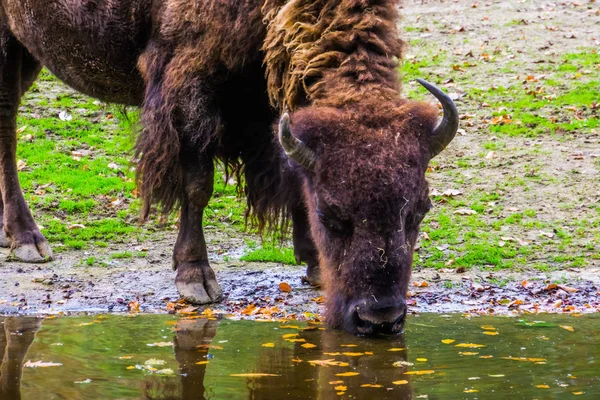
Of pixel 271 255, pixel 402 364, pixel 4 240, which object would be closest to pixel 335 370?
pixel 402 364

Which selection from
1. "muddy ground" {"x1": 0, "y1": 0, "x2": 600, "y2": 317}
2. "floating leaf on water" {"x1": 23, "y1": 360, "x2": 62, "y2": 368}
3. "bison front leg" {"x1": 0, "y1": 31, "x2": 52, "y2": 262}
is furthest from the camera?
"bison front leg" {"x1": 0, "y1": 31, "x2": 52, "y2": 262}

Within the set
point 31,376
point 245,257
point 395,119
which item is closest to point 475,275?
point 245,257

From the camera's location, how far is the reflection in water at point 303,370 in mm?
4867

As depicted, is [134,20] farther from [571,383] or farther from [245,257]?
[571,383]

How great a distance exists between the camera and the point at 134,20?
25.0 ft

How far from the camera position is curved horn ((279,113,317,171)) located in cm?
578

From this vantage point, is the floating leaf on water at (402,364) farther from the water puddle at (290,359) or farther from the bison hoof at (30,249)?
Answer: the bison hoof at (30,249)

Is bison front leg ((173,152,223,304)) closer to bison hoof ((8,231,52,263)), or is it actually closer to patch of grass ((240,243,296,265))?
patch of grass ((240,243,296,265))

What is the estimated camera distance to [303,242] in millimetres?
8203

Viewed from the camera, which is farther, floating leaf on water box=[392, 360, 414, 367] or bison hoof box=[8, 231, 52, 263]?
bison hoof box=[8, 231, 52, 263]

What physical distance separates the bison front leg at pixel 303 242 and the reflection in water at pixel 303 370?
1.80m

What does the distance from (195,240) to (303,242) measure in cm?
104

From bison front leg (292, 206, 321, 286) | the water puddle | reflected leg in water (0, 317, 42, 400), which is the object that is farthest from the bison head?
bison front leg (292, 206, 321, 286)

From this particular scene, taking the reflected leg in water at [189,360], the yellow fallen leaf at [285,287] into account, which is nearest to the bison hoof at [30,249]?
the yellow fallen leaf at [285,287]
